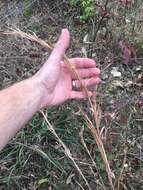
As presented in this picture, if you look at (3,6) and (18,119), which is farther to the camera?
(3,6)

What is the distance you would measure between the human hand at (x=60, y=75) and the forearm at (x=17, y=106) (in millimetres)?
61

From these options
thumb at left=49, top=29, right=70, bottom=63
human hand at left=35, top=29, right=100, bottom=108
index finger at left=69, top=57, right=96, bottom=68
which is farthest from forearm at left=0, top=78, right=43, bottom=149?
index finger at left=69, top=57, right=96, bottom=68

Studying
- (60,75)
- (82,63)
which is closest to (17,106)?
(60,75)

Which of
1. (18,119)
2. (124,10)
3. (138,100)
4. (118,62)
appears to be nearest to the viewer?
(18,119)

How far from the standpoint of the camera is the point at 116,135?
3.13 m

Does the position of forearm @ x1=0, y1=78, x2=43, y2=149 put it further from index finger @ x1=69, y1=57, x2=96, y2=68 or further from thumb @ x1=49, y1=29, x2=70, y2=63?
index finger @ x1=69, y1=57, x2=96, y2=68

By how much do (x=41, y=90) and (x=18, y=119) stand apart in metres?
0.22

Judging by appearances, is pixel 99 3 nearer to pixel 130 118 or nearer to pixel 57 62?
pixel 130 118

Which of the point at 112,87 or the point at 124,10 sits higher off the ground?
the point at 124,10

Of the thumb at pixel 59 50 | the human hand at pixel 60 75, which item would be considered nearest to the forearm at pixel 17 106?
the human hand at pixel 60 75

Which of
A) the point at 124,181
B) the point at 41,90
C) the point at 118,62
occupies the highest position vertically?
the point at 41,90

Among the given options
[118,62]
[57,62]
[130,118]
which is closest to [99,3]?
[118,62]

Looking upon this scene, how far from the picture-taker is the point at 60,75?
2.56 meters

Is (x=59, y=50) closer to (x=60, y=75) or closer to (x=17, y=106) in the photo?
(x=60, y=75)
